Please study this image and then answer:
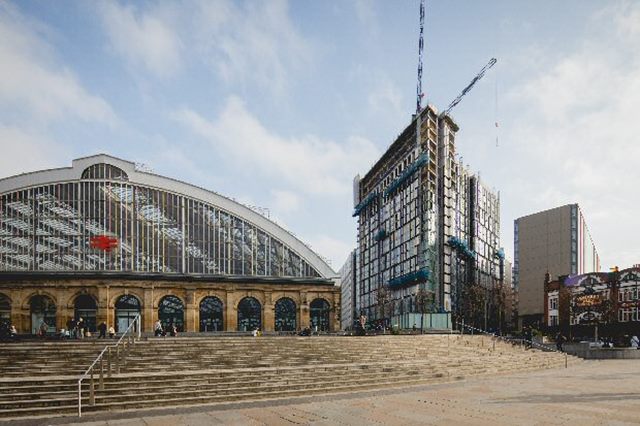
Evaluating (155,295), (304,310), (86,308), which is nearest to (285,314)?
(304,310)

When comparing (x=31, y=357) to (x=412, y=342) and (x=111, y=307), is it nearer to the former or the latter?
(x=412, y=342)

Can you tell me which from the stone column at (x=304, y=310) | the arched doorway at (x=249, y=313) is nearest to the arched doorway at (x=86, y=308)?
the arched doorway at (x=249, y=313)

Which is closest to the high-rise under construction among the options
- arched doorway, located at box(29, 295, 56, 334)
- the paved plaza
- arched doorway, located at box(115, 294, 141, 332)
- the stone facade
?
the stone facade

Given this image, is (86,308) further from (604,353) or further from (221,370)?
(604,353)

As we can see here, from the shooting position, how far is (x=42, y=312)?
2076 inches

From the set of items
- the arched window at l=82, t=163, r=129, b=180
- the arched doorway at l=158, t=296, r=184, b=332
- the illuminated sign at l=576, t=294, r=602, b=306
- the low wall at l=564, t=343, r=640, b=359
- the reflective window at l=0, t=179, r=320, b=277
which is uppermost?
the arched window at l=82, t=163, r=129, b=180

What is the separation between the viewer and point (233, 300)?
189ft

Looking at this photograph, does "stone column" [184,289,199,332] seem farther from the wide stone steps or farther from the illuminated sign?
the illuminated sign

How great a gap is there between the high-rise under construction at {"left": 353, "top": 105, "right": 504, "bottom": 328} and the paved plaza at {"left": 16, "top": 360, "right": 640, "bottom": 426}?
5973 centimetres

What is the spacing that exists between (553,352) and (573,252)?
8350 centimetres

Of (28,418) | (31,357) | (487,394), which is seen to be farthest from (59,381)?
(487,394)

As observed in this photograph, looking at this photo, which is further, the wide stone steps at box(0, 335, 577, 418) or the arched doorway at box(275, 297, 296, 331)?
the arched doorway at box(275, 297, 296, 331)

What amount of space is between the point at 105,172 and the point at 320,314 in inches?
1204

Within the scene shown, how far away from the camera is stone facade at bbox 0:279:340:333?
5209 centimetres
